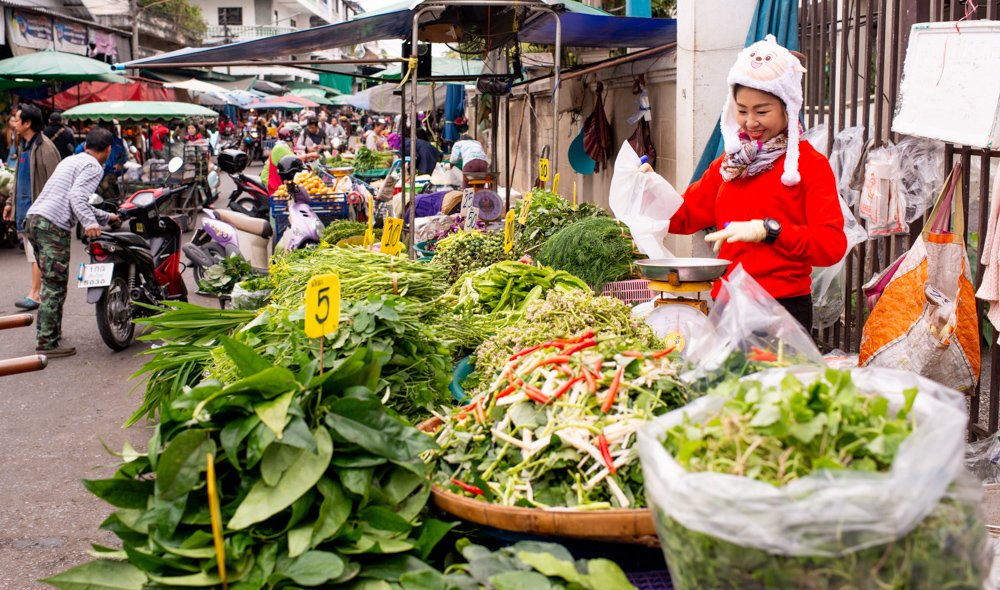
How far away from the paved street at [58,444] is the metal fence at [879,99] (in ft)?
11.5

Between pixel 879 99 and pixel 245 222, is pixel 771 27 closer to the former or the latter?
pixel 879 99

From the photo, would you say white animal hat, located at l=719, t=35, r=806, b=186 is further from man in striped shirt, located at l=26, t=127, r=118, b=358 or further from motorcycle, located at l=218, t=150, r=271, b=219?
motorcycle, located at l=218, t=150, r=271, b=219

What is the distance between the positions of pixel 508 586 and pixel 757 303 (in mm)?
965

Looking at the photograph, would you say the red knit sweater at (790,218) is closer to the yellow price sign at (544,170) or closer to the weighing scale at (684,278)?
the weighing scale at (684,278)

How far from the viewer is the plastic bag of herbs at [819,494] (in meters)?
1.57

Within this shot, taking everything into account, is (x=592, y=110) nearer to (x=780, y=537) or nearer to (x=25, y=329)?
(x=25, y=329)

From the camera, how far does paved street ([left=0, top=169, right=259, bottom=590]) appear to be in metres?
4.52

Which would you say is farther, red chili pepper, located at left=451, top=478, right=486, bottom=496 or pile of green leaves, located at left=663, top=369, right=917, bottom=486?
red chili pepper, located at left=451, top=478, right=486, bottom=496

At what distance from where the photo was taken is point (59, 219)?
816 centimetres

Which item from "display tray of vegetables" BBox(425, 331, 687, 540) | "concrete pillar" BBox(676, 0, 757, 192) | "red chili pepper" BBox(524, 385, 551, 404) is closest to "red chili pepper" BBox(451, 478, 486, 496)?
"display tray of vegetables" BBox(425, 331, 687, 540)

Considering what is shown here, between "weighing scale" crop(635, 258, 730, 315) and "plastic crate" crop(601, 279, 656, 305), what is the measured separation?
3.15 feet

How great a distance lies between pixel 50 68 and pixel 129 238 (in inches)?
395

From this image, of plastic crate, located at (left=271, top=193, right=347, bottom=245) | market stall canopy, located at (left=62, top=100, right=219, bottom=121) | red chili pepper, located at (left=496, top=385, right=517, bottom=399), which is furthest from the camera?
market stall canopy, located at (left=62, top=100, right=219, bottom=121)

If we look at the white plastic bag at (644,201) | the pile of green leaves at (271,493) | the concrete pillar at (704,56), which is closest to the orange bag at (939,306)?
the white plastic bag at (644,201)
